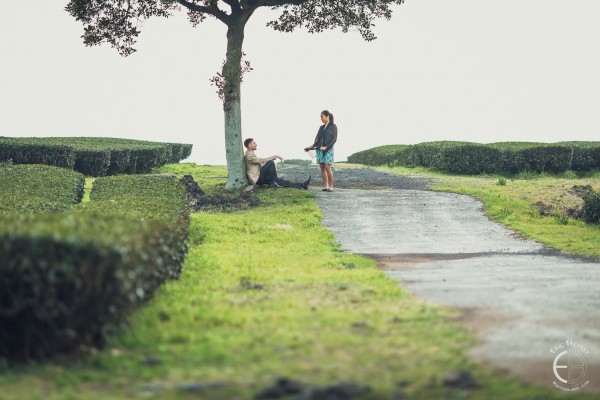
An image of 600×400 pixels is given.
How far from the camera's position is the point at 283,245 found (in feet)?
53.9

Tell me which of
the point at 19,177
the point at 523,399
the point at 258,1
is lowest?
the point at 523,399

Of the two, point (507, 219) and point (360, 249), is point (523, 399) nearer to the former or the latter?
point (360, 249)

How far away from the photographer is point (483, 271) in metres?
13.0

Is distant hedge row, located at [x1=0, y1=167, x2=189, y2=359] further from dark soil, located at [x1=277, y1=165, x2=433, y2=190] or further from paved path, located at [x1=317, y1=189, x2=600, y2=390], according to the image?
dark soil, located at [x1=277, y1=165, x2=433, y2=190]

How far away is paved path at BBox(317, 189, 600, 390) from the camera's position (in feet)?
26.8

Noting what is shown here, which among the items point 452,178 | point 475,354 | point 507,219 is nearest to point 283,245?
point 507,219

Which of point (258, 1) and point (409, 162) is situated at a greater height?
point (258, 1)

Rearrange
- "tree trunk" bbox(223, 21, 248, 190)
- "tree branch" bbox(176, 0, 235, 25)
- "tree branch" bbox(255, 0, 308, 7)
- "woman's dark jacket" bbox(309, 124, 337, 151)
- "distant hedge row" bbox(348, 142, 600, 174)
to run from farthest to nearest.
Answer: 1. "distant hedge row" bbox(348, 142, 600, 174)
2. "tree branch" bbox(255, 0, 308, 7)
3. "tree branch" bbox(176, 0, 235, 25)
4. "tree trunk" bbox(223, 21, 248, 190)
5. "woman's dark jacket" bbox(309, 124, 337, 151)

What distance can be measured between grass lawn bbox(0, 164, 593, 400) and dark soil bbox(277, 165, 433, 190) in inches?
527

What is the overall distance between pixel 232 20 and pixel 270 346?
17.3 metres

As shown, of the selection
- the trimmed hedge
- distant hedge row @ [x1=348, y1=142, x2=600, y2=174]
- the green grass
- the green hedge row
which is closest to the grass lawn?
the green hedge row

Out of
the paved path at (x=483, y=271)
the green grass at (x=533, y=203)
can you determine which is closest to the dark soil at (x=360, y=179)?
the green grass at (x=533, y=203)

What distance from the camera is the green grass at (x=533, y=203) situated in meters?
17.6

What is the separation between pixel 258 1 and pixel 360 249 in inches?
434
